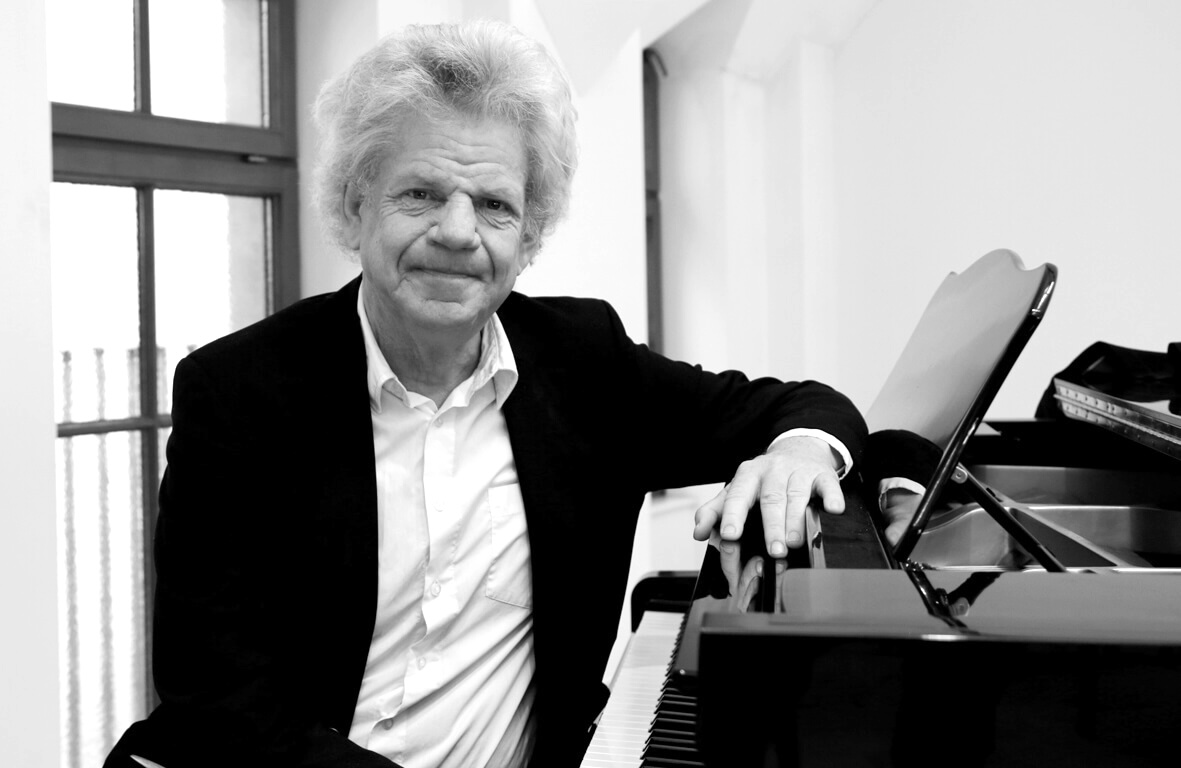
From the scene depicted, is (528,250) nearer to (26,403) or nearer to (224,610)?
(224,610)

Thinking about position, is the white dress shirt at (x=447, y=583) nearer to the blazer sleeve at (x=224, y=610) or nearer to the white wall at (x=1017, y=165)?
the blazer sleeve at (x=224, y=610)

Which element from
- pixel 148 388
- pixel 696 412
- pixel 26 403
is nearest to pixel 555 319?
pixel 696 412

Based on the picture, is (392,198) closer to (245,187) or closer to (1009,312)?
(1009,312)

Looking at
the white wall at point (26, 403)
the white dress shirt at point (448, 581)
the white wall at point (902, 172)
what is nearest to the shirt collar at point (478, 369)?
the white dress shirt at point (448, 581)

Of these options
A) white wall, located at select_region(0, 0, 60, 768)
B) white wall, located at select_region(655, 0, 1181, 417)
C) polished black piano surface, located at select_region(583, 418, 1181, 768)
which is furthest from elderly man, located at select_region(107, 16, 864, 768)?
white wall, located at select_region(655, 0, 1181, 417)

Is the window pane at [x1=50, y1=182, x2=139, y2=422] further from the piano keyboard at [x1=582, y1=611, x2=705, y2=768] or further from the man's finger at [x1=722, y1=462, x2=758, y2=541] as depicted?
the man's finger at [x1=722, y1=462, x2=758, y2=541]

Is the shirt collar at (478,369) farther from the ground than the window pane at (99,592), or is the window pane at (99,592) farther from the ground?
the shirt collar at (478,369)

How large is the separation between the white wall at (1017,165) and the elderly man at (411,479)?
326 cm

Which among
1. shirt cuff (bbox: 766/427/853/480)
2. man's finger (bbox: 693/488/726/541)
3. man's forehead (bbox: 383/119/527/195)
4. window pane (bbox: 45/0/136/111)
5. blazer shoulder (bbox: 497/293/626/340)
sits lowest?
man's finger (bbox: 693/488/726/541)

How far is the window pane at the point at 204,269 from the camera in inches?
101

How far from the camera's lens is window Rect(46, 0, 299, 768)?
7.73ft

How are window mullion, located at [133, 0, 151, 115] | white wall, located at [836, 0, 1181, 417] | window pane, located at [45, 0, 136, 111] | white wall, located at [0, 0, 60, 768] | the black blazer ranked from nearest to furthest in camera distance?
the black blazer < white wall, located at [0, 0, 60, 768] < window pane, located at [45, 0, 136, 111] < window mullion, located at [133, 0, 151, 115] < white wall, located at [836, 0, 1181, 417]

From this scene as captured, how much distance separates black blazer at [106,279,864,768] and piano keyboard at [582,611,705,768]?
0.07m

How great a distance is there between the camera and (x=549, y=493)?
1.43m
